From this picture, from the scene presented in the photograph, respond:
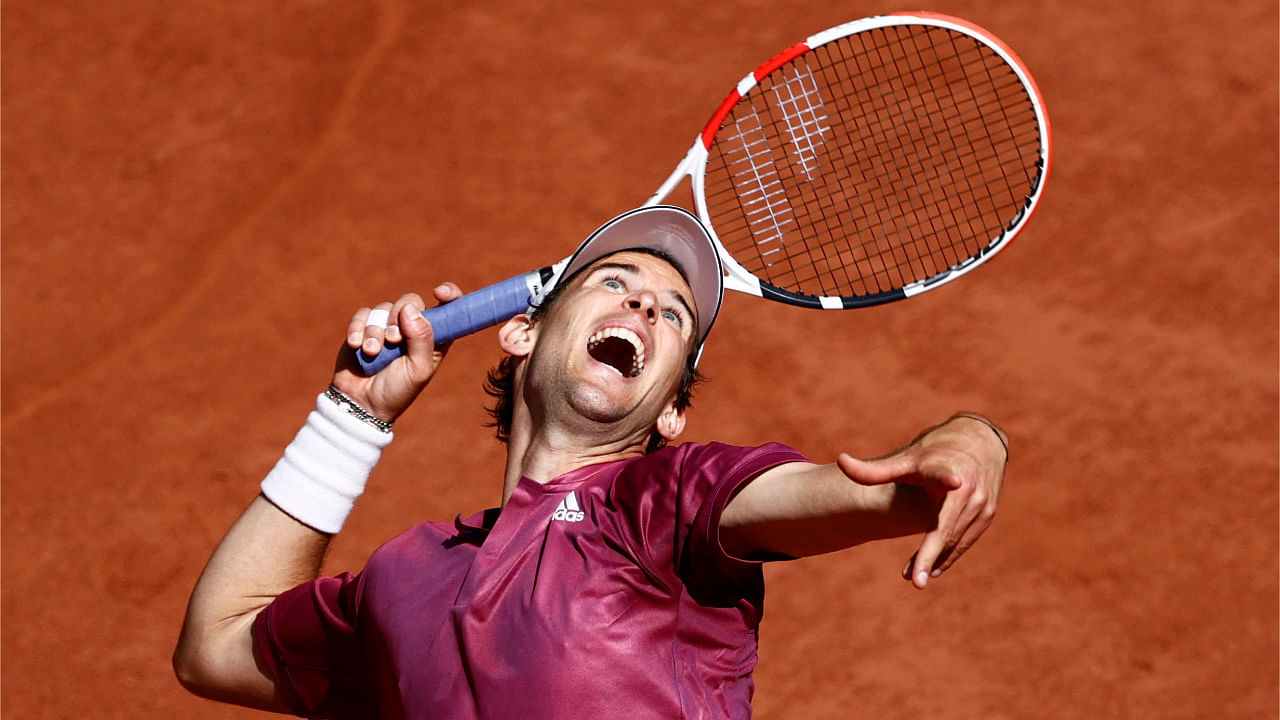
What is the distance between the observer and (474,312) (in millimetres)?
4180

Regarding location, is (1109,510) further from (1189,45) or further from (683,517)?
(683,517)

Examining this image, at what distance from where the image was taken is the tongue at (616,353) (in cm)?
415

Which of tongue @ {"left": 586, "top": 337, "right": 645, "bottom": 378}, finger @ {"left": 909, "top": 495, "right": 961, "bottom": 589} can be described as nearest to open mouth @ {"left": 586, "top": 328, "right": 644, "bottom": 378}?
tongue @ {"left": 586, "top": 337, "right": 645, "bottom": 378}

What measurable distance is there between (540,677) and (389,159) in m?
5.03

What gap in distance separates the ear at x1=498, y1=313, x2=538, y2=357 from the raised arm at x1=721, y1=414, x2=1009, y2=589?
46.6 inches

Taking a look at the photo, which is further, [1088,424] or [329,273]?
[329,273]

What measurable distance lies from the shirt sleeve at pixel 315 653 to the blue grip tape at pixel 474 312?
2.07 feet

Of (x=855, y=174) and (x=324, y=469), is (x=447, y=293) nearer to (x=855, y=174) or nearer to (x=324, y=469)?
(x=324, y=469)

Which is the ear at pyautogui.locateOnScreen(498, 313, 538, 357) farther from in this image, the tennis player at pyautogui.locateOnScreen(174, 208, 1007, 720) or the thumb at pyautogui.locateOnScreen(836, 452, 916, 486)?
the thumb at pyautogui.locateOnScreen(836, 452, 916, 486)

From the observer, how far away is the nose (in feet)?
12.6

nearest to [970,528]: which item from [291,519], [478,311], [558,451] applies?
[558,451]

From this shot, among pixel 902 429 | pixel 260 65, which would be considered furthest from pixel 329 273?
pixel 902 429

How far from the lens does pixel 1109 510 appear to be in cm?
625

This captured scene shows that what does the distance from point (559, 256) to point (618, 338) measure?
320 centimetres
